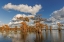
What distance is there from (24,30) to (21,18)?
533 centimetres

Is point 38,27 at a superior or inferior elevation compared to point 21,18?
inferior

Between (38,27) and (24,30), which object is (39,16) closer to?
(38,27)

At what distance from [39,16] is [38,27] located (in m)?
5.05

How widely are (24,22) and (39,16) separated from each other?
7493 millimetres

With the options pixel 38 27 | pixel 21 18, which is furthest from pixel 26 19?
pixel 38 27

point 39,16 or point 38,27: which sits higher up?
point 39,16

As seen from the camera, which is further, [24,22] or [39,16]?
[24,22]

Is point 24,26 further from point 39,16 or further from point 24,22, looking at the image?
point 39,16

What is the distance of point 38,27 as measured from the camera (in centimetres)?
5438

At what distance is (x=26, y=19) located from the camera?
58.9 meters

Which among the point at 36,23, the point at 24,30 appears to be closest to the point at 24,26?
the point at 24,30

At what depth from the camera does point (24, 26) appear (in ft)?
198

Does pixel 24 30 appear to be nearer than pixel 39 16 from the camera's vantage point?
No

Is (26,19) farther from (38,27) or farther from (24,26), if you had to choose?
(38,27)
